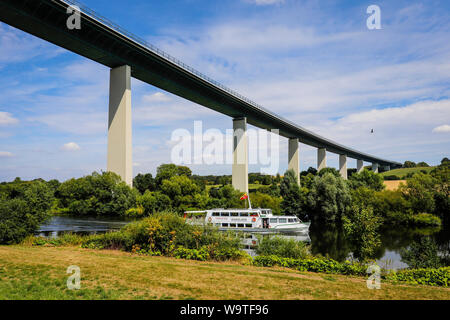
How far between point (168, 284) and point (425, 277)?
11890 millimetres

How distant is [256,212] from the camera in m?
32.8

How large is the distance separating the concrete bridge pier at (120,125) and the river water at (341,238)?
391 inches

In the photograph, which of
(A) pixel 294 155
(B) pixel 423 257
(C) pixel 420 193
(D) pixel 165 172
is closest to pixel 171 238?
(B) pixel 423 257

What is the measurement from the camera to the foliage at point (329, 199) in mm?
51875

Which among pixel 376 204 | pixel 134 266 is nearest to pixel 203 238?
pixel 134 266

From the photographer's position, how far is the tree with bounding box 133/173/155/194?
79.8 m

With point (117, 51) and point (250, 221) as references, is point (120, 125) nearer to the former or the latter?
point (117, 51)

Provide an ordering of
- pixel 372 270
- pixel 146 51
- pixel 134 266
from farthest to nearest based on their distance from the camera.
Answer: pixel 146 51 < pixel 372 270 < pixel 134 266

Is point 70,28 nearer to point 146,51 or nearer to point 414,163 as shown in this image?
point 146,51

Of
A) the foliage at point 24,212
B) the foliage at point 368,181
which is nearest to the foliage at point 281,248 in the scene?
the foliage at point 24,212

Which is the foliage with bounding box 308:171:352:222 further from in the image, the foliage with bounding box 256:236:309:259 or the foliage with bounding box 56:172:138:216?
the foliage with bounding box 256:236:309:259

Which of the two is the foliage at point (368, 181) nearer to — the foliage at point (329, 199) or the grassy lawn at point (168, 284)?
the foliage at point (329, 199)

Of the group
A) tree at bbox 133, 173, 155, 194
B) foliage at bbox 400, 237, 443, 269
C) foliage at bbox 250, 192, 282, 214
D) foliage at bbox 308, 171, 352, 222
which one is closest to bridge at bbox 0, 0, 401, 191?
foliage at bbox 250, 192, 282, 214

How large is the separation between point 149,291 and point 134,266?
395 centimetres
